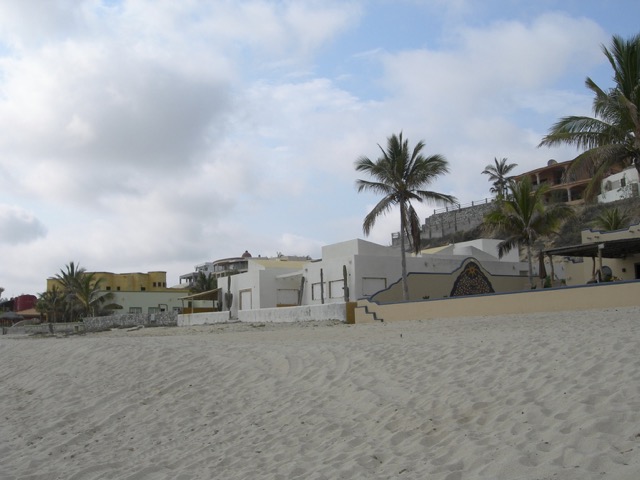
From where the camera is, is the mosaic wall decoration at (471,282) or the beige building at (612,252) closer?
the beige building at (612,252)

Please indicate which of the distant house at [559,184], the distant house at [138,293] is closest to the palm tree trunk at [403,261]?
the distant house at [559,184]

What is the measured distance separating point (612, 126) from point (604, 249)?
38.6ft

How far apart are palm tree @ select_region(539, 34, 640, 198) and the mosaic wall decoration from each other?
15.2 meters

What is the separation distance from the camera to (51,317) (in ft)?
216

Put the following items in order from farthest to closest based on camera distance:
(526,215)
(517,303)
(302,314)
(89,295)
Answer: (89,295) → (526,215) → (302,314) → (517,303)

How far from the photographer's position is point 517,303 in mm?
20656

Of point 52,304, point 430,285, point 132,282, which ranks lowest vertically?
point 430,285

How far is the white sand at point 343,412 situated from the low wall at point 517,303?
6.42 m

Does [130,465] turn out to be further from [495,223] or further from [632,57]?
[495,223]

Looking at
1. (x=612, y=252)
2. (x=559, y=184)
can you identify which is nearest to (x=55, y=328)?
(x=612, y=252)

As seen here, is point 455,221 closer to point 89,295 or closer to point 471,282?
point 471,282

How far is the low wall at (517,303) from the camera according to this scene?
61.0 feet

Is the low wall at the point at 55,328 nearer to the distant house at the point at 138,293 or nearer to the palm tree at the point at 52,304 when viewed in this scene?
the distant house at the point at 138,293

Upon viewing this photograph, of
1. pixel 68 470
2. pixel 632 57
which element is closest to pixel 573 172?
pixel 632 57
